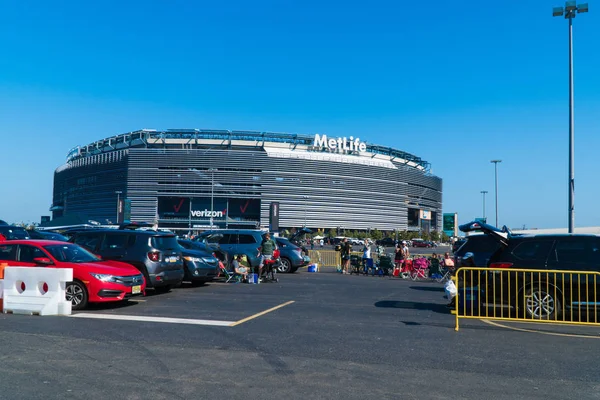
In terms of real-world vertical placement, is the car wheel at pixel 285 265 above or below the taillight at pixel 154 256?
Result: below

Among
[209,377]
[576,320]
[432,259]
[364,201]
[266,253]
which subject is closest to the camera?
[209,377]

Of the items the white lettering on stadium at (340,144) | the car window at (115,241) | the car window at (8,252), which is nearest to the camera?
the car window at (8,252)

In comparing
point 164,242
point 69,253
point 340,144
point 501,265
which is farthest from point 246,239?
point 340,144

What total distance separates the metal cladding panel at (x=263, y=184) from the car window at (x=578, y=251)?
9388 cm

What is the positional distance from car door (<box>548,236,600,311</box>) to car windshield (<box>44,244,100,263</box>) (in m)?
9.84

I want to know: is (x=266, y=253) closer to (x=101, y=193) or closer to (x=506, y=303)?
(x=506, y=303)

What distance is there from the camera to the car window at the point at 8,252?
442 inches

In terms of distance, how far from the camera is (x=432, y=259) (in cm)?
2312

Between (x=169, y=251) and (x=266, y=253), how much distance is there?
4971mm

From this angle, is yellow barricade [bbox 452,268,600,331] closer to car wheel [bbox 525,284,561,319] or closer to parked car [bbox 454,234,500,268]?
car wheel [bbox 525,284,561,319]

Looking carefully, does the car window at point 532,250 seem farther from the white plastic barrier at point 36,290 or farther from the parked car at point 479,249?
the white plastic barrier at point 36,290

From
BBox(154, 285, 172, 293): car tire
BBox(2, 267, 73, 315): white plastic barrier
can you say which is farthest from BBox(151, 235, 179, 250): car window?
BBox(2, 267, 73, 315): white plastic barrier

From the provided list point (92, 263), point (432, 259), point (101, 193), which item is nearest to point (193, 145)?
point (101, 193)

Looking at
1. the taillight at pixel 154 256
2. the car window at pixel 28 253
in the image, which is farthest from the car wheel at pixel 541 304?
the car window at pixel 28 253
